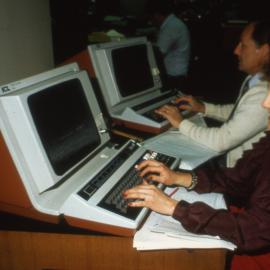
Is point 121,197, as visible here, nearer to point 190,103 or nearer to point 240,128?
point 240,128

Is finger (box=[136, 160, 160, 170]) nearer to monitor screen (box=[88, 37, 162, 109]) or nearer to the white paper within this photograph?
the white paper

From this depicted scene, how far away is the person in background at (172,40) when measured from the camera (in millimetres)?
4039

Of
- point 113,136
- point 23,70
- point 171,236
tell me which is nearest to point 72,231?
point 171,236

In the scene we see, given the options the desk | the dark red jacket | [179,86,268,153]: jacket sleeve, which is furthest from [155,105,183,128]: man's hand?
the desk

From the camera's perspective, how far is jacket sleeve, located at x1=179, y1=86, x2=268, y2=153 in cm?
187

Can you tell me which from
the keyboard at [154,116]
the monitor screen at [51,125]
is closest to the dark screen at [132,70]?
the keyboard at [154,116]

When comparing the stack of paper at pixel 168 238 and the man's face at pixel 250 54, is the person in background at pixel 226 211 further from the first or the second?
the man's face at pixel 250 54

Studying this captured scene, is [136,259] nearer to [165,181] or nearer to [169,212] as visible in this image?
[169,212]

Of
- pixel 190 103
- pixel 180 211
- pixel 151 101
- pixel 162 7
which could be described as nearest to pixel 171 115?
pixel 151 101

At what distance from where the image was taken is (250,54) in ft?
6.82

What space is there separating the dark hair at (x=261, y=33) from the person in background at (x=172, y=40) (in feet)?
6.34

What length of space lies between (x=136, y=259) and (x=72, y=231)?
0.25 meters

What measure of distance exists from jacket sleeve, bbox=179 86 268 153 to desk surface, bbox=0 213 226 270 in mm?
844

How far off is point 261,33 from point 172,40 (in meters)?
2.12
